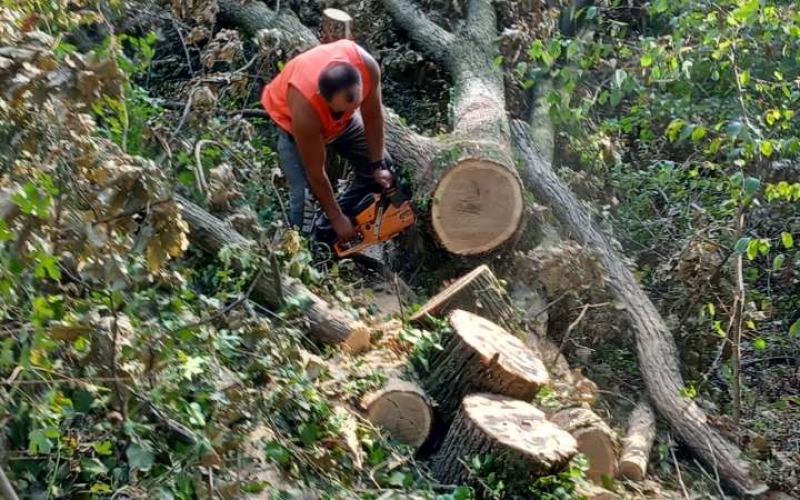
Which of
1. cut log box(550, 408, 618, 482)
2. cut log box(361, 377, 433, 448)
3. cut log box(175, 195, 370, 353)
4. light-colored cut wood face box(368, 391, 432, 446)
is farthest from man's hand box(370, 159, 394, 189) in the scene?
cut log box(550, 408, 618, 482)

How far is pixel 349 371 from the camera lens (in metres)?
4.29

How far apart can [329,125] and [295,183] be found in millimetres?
575

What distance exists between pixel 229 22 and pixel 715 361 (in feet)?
15.7

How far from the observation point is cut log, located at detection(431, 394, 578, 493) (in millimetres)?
3814

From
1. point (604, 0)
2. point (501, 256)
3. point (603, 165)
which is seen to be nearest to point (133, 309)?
point (501, 256)

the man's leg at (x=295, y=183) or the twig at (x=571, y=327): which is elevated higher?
the man's leg at (x=295, y=183)

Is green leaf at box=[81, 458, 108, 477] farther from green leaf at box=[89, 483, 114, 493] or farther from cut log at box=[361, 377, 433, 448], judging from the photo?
cut log at box=[361, 377, 433, 448]

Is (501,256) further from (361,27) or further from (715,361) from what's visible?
(361,27)

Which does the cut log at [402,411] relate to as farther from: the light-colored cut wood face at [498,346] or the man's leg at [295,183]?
the man's leg at [295,183]

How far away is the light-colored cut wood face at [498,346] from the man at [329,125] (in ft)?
3.92

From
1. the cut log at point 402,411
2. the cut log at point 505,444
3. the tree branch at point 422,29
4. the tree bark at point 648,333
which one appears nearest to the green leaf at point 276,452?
the cut log at point 402,411

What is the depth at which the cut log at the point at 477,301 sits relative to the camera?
4.75 m

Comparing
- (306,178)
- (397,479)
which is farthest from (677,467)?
(306,178)

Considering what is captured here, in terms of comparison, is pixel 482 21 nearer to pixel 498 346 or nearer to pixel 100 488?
pixel 498 346
